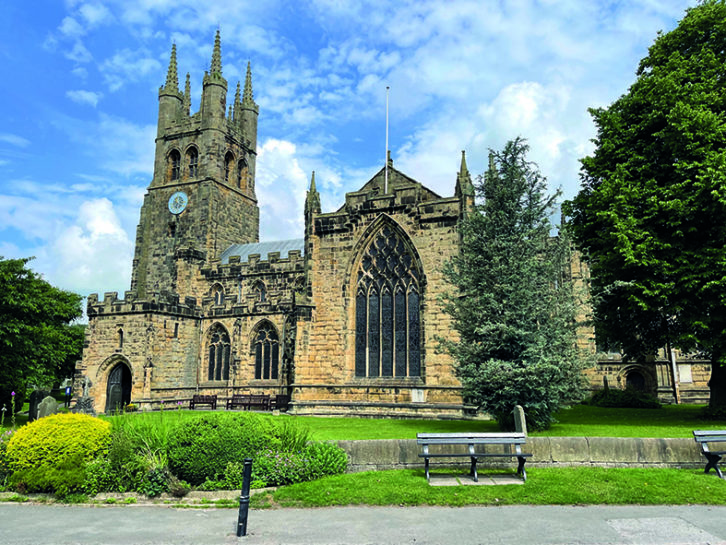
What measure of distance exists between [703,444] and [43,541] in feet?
38.0

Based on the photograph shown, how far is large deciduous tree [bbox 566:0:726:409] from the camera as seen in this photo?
1593 cm

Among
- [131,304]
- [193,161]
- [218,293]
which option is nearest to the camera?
[131,304]

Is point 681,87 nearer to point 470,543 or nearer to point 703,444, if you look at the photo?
point 703,444

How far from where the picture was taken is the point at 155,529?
784 cm

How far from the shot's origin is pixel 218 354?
33750mm

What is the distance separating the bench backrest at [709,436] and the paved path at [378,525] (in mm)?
2145

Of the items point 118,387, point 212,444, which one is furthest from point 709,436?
point 118,387

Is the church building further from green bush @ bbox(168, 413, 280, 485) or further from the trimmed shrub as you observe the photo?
the trimmed shrub

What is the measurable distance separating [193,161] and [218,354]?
17753 mm

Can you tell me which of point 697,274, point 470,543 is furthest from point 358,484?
point 697,274

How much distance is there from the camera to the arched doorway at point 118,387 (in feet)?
97.9

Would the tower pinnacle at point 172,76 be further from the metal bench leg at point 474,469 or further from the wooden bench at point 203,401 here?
the metal bench leg at point 474,469

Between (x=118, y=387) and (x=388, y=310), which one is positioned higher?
(x=388, y=310)

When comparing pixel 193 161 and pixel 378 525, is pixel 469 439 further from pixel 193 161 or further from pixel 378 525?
pixel 193 161
